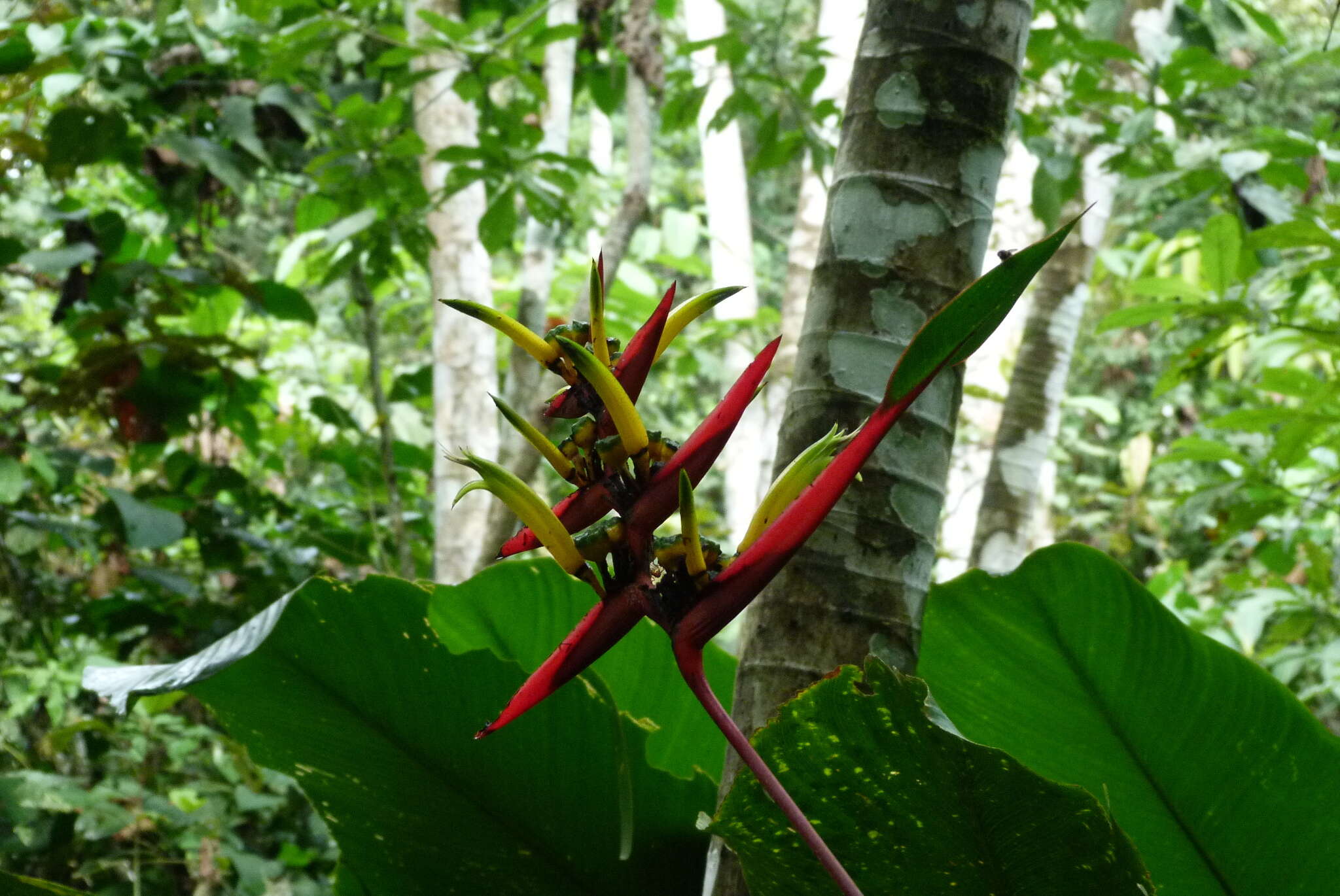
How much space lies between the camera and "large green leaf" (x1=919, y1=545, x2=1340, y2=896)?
60 cm

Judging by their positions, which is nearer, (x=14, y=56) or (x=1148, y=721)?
(x=1148, y=721)

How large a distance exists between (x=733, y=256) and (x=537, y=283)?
6.71 feet

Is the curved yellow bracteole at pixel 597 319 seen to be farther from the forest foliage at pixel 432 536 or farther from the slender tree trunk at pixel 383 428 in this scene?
the slender tree trunk at pixel 383 428

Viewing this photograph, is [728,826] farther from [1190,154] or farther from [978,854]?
[1190,154]

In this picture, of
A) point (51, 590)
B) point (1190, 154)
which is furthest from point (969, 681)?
point (51, 590)

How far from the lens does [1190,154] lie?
149cm

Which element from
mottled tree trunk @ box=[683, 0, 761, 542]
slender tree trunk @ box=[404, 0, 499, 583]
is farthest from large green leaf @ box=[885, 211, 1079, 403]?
mottled tree trunk @ box=[683, 0, 761, 542]

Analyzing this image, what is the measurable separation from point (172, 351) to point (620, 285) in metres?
1.40

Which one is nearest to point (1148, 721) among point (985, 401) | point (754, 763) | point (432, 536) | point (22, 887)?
point (754, 763)

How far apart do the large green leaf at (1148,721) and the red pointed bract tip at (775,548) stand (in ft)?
1.05

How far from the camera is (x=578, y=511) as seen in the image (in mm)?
404

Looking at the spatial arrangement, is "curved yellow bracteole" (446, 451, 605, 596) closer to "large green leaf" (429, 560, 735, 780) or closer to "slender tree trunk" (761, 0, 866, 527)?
"large green leaf" (429, 560, 735, 780)

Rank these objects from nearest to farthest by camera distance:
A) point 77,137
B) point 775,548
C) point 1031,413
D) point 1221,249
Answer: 1. point 775,548
2. point 1221,249
3. point 77,137
4. point 1031,413

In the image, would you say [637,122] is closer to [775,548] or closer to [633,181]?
[633,181]
